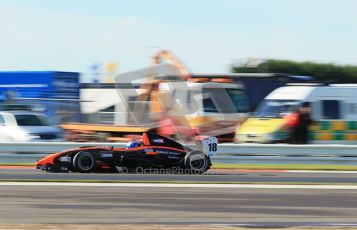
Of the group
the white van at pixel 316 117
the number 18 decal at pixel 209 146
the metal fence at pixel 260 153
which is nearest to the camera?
the number 18 decal at pixel 209 146

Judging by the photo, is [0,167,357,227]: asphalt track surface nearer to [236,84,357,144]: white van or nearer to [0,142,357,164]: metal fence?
[0,142,357,164]: metal fence

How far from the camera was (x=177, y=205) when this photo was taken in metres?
10.8

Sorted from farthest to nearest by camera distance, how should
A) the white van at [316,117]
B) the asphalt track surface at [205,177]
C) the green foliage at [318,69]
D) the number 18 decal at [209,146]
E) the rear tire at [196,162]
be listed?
the green foliage at [318,69], the white van at [316,117], the number 18 decal at [209,146], the rear tire at [196,162], the asphalt track surface at [205,177]

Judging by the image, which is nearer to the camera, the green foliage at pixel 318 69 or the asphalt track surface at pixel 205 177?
the asphalt track surface at pixel 205 177

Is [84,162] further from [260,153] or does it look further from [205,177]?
[260,153]

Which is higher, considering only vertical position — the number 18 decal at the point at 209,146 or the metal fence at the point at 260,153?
the number 18 decal at the point at 209,146

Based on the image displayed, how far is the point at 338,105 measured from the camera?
2302cm

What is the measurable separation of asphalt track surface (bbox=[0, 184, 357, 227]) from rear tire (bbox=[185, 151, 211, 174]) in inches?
107

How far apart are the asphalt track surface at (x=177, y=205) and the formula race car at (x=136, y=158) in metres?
2.44

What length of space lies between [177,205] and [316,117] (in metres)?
12.8

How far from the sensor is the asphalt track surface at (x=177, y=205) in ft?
31.1

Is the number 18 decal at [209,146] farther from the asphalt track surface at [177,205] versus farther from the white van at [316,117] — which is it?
the white van at [316,117]

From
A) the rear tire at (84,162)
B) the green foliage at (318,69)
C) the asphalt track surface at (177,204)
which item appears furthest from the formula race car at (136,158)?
the green foliage at (318,69)

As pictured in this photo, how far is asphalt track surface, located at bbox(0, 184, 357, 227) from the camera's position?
31.1 feet
